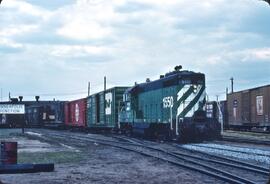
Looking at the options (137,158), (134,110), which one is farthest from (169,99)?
(137,158)

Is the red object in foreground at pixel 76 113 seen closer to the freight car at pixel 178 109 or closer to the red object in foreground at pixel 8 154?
the freight car at pixel 178 109

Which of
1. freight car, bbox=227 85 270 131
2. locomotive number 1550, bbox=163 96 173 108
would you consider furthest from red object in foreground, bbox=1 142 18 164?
freight car, bbox=227 85 270 131

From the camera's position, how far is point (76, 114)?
54219 millimetres

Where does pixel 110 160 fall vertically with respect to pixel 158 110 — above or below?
below

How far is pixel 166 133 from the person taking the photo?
27.5m

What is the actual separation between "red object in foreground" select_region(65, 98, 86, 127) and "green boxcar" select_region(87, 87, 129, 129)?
1.97 metres

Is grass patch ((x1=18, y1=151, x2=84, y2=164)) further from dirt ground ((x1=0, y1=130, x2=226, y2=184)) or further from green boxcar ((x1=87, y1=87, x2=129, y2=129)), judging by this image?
green boxcar ((x1=87, y1=87, x2=129, y2=129))

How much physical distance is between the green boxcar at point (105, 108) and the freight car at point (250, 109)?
1037 cm

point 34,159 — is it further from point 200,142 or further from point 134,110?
point 134,110

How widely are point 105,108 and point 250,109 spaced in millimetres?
11919

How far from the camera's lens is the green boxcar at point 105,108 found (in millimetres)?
37781

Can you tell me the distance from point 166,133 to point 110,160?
9912 mm

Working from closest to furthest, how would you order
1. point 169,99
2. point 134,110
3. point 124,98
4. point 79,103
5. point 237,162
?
point 237,162
point 169,99
point 134,110
point 124,98
point 79,103

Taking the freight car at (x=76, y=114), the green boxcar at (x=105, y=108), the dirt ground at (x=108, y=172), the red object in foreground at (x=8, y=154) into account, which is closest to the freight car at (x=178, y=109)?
the dirt ground at (x=108, y=172)
